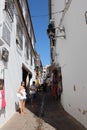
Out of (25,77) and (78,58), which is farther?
(25,77)

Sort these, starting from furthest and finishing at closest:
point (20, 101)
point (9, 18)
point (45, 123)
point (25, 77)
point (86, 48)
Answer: point (25, 77) < point (20, 101) < point (9, 18) < point (45, 123) < point (86, 48)

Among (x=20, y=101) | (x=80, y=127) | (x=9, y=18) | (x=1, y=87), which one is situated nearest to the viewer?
(x=80, y=127)

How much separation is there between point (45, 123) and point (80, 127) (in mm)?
1505

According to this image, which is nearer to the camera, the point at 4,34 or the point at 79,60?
Result: the point at 79,60

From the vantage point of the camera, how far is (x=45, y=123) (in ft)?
26.5

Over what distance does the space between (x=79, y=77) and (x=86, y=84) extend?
87 centimetres

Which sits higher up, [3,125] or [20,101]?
[20,101]

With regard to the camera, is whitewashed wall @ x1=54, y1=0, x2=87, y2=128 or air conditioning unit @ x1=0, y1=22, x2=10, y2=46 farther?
air conditioning unit @ x1=0, y1=22, x2=10, y2=46

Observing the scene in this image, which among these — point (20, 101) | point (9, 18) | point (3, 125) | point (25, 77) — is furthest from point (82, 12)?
point (25, 77)

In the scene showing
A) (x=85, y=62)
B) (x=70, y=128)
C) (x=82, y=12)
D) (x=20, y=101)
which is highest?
(x=82, y=12)

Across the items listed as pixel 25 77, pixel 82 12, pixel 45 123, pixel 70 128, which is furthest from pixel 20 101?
pixel 25 77

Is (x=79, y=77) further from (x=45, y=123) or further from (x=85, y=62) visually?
(x=45, y=123)

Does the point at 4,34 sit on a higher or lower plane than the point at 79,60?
higher

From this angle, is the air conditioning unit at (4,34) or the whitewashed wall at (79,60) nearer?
the whitewashed wall at (79,60)
